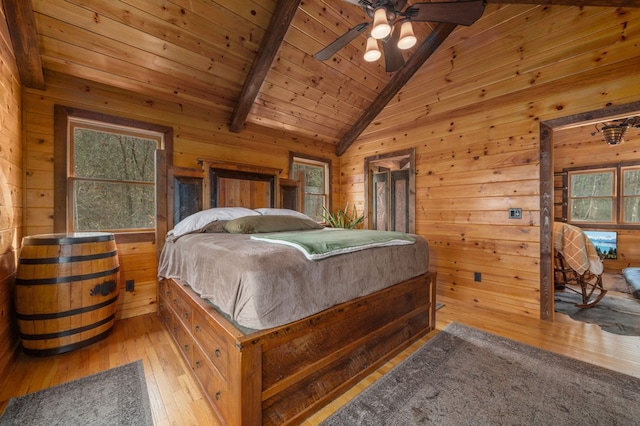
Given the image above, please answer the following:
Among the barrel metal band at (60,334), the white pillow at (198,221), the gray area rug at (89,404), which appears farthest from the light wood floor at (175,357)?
the white pillow at (198,221)

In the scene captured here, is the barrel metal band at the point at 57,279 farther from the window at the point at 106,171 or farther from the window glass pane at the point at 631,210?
the window glass pane at the point at 631,210

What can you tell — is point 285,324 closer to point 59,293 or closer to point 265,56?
point 59,293

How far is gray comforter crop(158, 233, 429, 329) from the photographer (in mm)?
1161

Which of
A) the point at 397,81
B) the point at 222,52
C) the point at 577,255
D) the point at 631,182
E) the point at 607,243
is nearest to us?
the point at 222,52

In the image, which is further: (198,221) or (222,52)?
(222,52)

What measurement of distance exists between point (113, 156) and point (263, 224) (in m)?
1.83

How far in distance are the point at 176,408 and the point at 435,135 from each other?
3829 mm

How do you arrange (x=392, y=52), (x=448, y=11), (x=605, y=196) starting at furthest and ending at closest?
(x=605, y=196), (x=392, y=52), (x=448, y=11)

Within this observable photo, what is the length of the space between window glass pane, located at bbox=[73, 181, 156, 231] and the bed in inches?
46.8

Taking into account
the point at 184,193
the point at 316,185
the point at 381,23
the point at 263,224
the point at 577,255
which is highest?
the point at 381,23

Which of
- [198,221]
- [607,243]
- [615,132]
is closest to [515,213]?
[615,132]

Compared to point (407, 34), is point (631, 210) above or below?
below

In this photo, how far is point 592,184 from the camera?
16.2 ft

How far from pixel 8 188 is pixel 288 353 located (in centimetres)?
232
